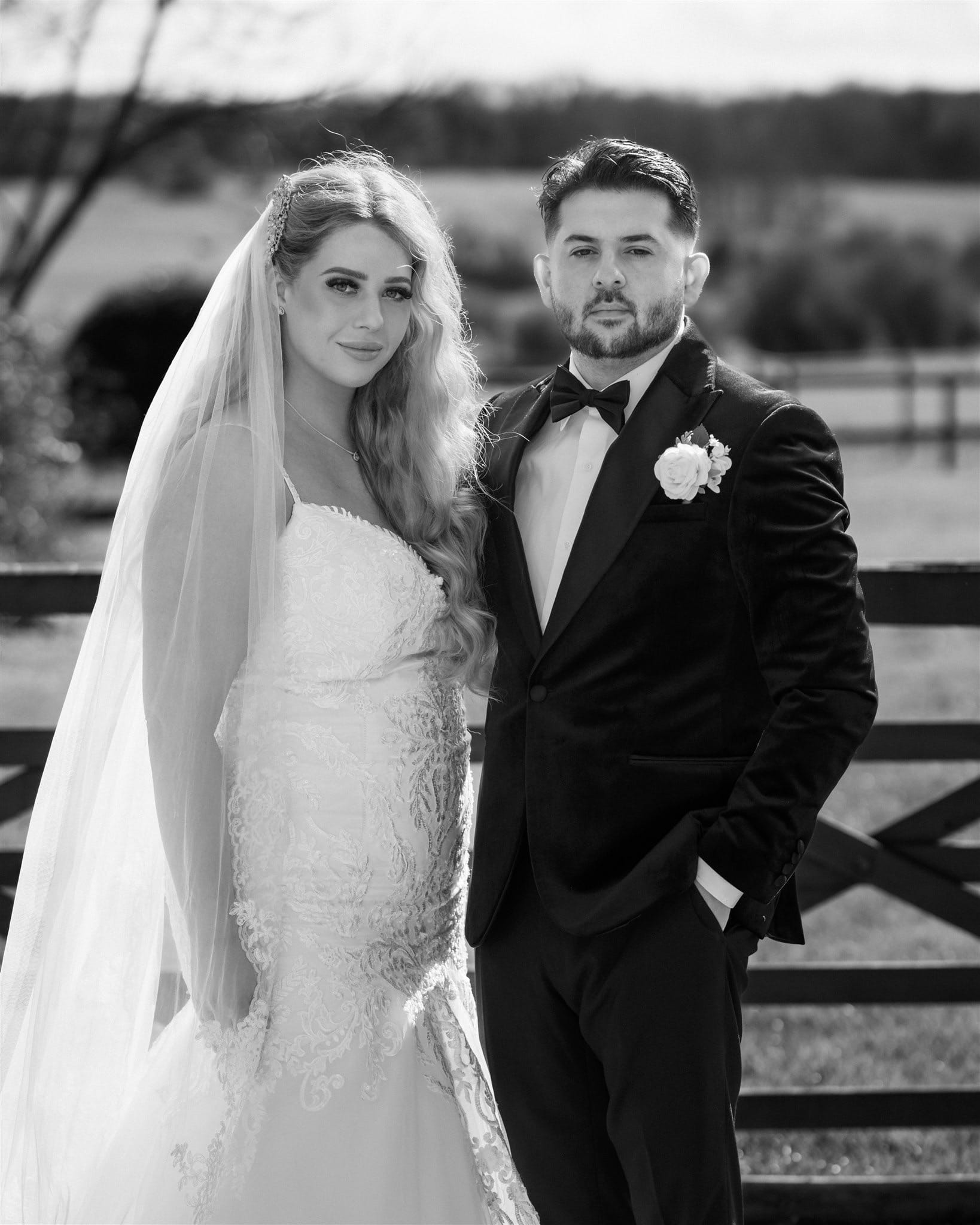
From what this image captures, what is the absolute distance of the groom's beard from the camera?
2.71m

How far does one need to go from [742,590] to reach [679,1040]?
0.83 metres

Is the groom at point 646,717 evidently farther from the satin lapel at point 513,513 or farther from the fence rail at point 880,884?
the fence rail at point 880,884

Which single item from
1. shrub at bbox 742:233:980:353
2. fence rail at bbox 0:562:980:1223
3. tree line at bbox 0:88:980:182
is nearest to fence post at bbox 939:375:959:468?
shrub at bbox 742:233:980:353

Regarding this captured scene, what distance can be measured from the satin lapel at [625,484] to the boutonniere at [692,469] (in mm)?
62

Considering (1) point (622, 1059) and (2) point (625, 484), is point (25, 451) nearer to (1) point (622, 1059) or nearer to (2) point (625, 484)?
(2) point (625, 484)

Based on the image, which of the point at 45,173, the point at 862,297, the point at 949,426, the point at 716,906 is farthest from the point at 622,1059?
the point at 862,297

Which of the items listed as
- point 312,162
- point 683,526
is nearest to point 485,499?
point 683,526

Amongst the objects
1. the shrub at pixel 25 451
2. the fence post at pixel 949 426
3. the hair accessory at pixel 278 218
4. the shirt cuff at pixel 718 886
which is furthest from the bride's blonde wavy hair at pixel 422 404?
the fence post at pixel 949 426

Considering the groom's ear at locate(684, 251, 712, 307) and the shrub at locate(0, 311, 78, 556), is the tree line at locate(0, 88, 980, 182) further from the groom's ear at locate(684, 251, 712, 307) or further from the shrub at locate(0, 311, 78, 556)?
the groom's ear at locate(684, 251, 712, 307)

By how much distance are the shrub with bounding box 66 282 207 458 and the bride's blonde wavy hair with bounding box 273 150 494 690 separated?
43.3ft

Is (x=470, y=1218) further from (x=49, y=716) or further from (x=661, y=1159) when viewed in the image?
(x=49, y=716)

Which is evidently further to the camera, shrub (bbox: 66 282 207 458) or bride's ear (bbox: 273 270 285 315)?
shrub (bbox: 66 282 207 458)

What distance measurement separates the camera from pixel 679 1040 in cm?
255

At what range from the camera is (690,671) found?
256cm
